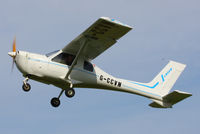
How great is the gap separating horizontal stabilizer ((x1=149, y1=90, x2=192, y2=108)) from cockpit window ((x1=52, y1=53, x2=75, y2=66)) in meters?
4.39

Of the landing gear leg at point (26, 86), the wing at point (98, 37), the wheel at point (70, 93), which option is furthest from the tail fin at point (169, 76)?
the landing gear leg at point (26, 86)

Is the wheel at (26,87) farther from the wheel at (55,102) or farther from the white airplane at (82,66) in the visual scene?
the wheel at (55,102)

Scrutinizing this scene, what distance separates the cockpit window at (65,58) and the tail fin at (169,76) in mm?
4414

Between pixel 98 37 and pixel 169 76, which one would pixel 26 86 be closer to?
pixel 98 37

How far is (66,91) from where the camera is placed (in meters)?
18.1

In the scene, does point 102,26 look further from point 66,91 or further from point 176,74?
point 176,74

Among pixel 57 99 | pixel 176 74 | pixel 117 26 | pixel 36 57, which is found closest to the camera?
pixel 117 26

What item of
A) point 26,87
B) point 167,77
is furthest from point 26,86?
point 167,77

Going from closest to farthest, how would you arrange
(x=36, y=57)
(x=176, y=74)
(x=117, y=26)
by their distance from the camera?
(x=117, y=26)
(x=36, y=57)
(x=176, y=74)

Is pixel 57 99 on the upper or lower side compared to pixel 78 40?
lower

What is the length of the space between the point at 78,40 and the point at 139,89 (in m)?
3.77

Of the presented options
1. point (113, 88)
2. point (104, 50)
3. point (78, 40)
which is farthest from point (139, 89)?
point (78, 40)

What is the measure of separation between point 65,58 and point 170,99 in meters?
4.95

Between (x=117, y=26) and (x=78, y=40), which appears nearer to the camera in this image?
(x=117, y=26)
